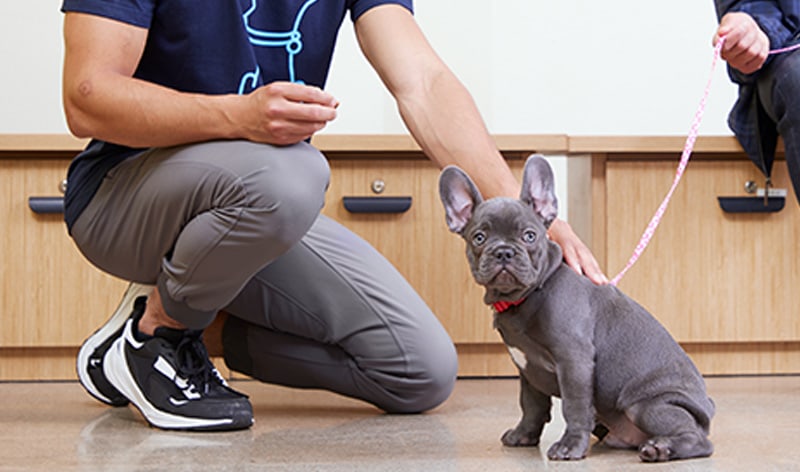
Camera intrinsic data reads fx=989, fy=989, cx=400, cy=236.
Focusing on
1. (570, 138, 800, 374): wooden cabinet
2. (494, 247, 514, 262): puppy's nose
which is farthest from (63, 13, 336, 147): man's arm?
(570, 138, 800, 374): wooden cabinet

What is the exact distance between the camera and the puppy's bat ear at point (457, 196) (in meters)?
1.23

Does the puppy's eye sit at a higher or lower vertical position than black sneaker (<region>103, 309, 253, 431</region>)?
higher

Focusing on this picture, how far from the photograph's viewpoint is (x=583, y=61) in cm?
274

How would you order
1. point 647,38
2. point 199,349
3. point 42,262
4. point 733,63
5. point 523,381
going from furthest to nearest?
1. point 647,38
2. point 42,262
3. point 733,63
4. point 199,349
5. point 523,381

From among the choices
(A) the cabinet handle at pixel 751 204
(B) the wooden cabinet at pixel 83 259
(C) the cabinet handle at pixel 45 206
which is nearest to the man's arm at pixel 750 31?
(A) the cabinet handle at pixel 751 204

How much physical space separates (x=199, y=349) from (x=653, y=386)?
0.74 metres

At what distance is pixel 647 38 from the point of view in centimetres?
274

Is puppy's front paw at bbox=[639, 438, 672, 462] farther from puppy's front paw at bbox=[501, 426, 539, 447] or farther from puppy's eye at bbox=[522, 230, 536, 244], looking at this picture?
puppy's eye at bbox=[522, 230, 536, 244]

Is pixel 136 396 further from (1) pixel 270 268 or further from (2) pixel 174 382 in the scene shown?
(1) pixel 270 268

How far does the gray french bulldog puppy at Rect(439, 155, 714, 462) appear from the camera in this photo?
46.1 inches

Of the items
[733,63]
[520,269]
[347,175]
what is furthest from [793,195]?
[520,269]

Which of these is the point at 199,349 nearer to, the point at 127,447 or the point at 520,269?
the point at 127,447

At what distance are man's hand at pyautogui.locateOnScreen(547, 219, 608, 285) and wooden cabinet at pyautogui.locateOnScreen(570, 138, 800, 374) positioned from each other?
2.99 feet

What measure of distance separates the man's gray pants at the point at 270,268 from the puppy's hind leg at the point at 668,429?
54 cm
